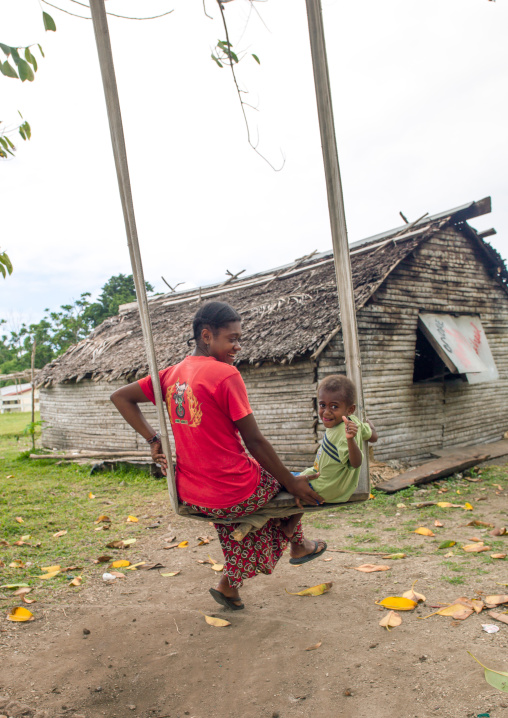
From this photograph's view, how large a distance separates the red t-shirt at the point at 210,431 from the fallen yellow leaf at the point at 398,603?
117 centimetres

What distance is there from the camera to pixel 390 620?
110 inches

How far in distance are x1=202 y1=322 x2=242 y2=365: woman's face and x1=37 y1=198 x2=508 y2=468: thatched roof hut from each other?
4.34m

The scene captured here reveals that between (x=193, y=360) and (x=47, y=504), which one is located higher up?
(x=193, y=360)

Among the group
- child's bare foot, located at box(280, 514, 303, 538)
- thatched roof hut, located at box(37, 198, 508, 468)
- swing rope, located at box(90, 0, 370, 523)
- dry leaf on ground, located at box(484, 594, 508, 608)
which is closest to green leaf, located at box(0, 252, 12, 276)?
swing rope, located at box(90, 0, 370, 523)

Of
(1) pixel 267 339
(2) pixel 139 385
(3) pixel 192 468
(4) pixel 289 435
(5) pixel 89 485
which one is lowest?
(5) pixel 89 485

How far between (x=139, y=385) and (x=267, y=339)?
5123mm

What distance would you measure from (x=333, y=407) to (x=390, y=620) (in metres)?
1.22

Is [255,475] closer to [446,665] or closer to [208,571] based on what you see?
[446,665]

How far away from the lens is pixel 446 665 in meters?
2.30

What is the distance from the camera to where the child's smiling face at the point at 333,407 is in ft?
8.82

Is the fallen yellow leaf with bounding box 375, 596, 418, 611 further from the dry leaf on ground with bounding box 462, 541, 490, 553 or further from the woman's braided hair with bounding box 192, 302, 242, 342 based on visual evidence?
the woman's braided hair with bounding box 192, 302, 242, 342

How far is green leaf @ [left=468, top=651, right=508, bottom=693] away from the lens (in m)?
2.07

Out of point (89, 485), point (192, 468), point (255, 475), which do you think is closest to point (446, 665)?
point (255, 475)

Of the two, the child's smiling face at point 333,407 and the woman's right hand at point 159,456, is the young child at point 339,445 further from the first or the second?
the woman's right hand at point 159,456
